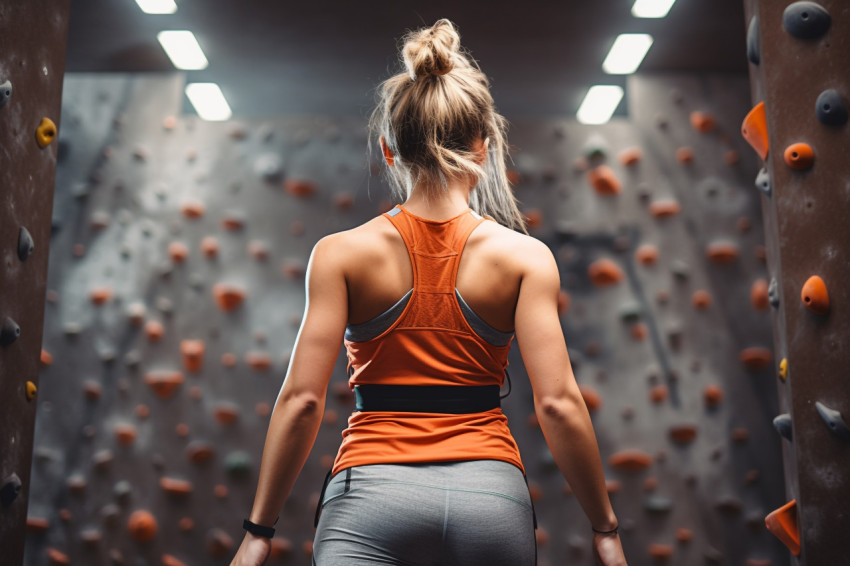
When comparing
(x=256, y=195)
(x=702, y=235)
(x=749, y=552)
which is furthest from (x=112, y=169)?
(x=749, y=552)

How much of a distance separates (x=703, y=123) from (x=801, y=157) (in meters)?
1.75

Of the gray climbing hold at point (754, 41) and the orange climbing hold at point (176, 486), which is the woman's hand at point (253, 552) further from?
the orange climbing hold at point (176, 486)

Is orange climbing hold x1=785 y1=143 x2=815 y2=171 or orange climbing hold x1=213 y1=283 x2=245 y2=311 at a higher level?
orange climbing hold x1=785 y1=143 x2=815 y2=171

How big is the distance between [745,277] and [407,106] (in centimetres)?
238

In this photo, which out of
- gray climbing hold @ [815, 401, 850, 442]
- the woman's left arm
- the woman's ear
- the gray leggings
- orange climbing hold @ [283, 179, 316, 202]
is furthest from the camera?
orange climbing hold @ [283, 179, 316, 202]

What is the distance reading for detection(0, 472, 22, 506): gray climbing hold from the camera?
158cm

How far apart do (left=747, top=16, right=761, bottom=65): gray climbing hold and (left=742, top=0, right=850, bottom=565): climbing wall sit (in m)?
0.10

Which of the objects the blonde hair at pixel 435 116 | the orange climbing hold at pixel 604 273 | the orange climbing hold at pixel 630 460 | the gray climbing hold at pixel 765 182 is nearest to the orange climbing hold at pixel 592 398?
the orange climbing hold at pixel 630 460

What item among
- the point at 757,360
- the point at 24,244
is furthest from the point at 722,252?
the point at 24,244

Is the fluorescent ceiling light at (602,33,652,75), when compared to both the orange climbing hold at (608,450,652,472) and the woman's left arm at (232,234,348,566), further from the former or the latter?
the woman's left arm at (232,234,348,566)

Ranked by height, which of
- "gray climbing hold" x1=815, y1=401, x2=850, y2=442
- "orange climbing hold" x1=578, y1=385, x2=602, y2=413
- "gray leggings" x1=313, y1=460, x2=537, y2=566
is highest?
"gray leggings" x1=313, y1=460, x2=537, y2=566

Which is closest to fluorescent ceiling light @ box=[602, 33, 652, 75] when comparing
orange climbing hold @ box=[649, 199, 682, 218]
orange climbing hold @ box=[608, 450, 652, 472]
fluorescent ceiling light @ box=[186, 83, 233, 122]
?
orange climbing hold @ box=[649, 199, 682, 218]

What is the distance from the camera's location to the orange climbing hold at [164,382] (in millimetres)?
2908

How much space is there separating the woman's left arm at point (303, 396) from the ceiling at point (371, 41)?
213 cm
